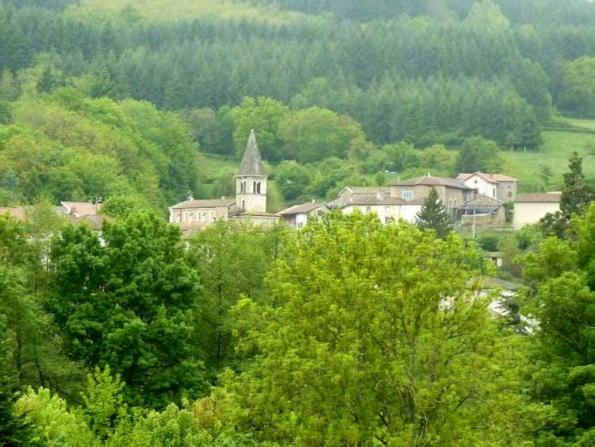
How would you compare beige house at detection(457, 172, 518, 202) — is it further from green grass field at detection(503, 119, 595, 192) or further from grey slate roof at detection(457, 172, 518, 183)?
green grass field at detection(503, 119, 595, 192)

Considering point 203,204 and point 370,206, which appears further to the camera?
point 203,204

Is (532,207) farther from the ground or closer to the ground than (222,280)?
closer to the ground

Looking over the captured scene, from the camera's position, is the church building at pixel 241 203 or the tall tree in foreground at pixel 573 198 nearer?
the tall tree in foreground at pixel 573 198

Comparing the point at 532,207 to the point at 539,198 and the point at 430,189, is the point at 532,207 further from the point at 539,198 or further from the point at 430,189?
the point at 430,189

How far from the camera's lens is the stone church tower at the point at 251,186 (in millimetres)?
135750

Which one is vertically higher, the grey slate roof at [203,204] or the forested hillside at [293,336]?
the forested hillside at [293,336]

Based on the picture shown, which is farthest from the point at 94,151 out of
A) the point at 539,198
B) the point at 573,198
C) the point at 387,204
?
the point at 573,198

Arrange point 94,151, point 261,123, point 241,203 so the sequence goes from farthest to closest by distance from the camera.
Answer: point 261,123 → point 94,151 → point 241,203


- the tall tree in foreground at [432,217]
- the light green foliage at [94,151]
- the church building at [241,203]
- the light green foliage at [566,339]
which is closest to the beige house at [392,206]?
the church building at [241,203]

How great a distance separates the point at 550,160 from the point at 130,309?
131326 millimetres

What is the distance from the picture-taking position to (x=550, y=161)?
170 m

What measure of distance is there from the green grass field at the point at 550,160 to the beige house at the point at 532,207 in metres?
16.3

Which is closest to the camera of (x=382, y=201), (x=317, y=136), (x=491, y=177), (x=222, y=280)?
(x=222, y=280)

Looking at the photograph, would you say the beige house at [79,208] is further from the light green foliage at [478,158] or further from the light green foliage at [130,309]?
the light green foliage at [130,309]
